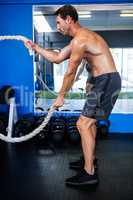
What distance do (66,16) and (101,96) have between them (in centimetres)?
64

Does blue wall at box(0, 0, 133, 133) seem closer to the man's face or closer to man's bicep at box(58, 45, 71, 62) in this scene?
man's bicep at box(58, 45, 71, 62)

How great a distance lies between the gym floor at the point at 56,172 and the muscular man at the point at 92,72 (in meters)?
0.14

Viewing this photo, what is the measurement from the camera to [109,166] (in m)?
2.65

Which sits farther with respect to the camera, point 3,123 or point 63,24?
point 3,123

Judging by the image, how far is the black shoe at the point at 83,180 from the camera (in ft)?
7.33

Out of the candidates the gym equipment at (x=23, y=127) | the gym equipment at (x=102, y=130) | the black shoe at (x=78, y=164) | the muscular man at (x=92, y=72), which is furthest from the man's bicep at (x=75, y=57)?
the gym equipment at (x=102, y=130)

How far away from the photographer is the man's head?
6.83ft

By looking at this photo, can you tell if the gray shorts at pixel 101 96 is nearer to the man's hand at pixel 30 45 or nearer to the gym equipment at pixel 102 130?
the man's hand at pixel 30 45

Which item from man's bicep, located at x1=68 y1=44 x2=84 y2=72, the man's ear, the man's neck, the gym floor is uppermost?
the man's ear

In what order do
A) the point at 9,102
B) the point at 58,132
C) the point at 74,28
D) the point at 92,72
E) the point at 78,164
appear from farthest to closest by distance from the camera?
1. the point at 9,102
2. the point at 58,132
3. the point at 78,164
4. the point at 92,72
5. the point at 74,28

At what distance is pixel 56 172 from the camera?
2512 mm

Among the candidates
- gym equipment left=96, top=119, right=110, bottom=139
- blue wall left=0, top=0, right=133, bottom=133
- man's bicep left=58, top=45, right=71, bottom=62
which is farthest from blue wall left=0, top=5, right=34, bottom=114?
man's bicep left=58, top=45, right=71, bottom=62

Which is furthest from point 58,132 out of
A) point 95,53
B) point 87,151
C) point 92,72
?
point 95,53

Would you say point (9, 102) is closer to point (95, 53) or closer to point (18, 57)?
point (18, 57)
